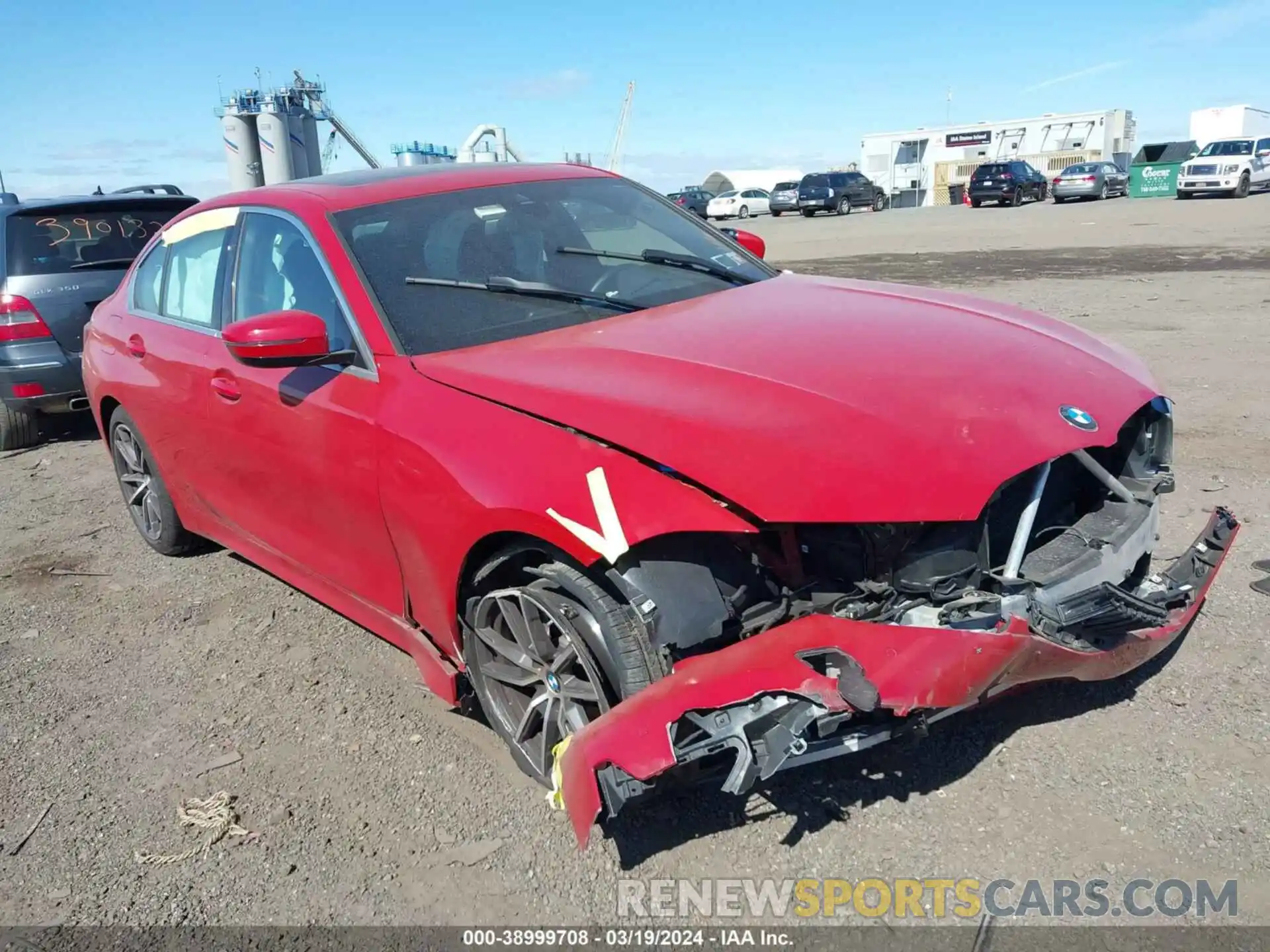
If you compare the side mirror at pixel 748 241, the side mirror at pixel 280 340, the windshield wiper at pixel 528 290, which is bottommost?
the side mirror at pixel 280 340

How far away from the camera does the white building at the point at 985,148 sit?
177 ft

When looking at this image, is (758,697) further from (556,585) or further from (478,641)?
(478,641)

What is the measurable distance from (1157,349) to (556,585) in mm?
7353

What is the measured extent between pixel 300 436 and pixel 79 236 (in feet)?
A: 17.1

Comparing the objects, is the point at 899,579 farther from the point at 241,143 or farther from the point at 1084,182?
the point at 241,143

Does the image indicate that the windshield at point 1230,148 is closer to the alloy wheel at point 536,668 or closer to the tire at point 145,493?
the tire at point 145,493

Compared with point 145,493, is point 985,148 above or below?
above

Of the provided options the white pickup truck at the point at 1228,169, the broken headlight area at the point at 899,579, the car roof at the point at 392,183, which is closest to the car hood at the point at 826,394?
the broken headlight area at the point at 899,579

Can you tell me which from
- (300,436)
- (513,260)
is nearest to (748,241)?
(513,260)

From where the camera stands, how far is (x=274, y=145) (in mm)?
59250

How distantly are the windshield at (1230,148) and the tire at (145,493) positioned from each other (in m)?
38.5

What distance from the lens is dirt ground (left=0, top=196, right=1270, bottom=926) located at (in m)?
2.54

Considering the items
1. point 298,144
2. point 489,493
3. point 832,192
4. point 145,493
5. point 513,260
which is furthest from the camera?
point 298,144

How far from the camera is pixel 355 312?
10.3 feet
